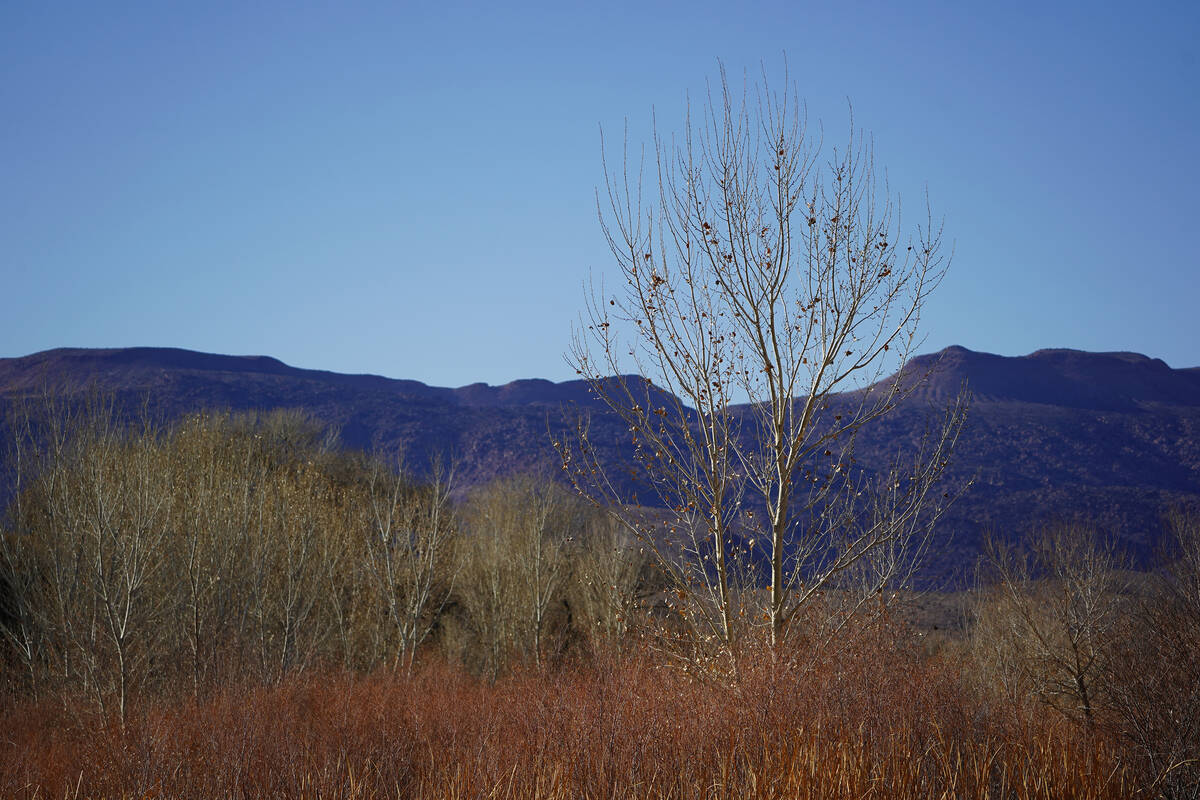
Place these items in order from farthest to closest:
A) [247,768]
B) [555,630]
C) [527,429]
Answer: [527,429], [555,630], [247,768]

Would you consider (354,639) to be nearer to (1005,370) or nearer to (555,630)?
(555,630)

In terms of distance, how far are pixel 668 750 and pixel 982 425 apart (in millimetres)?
79180

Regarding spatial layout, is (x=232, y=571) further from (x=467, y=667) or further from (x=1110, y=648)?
(x=1110, y=648)

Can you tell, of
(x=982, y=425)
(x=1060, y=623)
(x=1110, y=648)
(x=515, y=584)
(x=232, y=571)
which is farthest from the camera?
(x=982, y=425)

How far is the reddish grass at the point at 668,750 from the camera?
8266 mm

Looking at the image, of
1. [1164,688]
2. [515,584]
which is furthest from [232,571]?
[1164,688]

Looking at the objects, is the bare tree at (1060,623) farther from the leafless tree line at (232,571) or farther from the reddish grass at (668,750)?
the leafless tree line at (232,571)

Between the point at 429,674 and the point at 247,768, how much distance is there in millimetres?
15542

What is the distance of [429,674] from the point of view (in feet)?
83.0

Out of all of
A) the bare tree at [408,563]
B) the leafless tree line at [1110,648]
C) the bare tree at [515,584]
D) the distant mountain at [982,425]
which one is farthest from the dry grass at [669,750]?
the distant mountain at [982,425]

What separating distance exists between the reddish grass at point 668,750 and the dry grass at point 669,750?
3 cm

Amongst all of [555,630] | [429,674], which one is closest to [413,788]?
[429,674]

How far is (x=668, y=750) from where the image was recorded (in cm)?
963

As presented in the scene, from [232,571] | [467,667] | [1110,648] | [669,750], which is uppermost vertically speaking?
[669,750]
